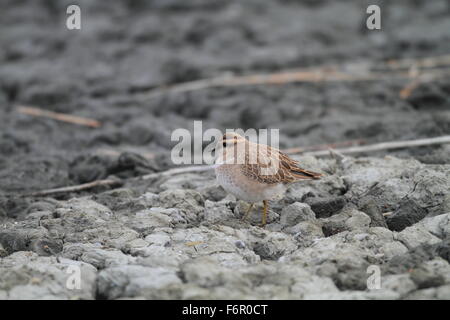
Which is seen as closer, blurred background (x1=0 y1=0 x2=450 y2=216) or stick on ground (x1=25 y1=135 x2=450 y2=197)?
stick on ground (x1=25 y1=135 x2=450 y2=197)

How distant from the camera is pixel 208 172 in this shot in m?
7.54

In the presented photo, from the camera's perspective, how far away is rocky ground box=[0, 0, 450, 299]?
16.3 ft

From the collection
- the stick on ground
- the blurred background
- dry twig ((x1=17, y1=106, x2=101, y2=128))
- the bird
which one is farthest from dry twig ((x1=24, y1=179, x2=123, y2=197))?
dry twig ((x1=17, y1=106, x2=101, y2=128))

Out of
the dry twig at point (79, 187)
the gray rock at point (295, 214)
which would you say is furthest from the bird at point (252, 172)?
the dry twig at point (79, 187)

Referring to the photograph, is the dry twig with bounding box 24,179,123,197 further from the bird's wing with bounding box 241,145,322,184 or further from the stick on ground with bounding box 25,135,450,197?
the bird's wing with bounding box 241,145,322,184

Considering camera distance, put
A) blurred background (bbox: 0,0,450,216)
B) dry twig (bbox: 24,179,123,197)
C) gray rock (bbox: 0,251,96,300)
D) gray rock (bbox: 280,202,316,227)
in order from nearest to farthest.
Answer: gray rock (bbox: 0,251,96,300), gray rock (bbox: 280,202,316,227), dry twig (bbox: 24,179,123,197), blurred background (bbox: 0,0,450,216)

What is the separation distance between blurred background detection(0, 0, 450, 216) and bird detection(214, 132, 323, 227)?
1.70m

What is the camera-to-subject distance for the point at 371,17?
1383 centimetres

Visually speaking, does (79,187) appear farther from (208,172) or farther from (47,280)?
Result: (47,280)

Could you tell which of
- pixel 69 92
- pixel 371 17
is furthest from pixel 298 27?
pixel 69 92

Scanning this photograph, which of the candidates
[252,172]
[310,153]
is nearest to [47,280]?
[252,172]

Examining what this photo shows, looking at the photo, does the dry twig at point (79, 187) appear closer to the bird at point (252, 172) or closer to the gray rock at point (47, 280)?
the bird at point (252, 172)

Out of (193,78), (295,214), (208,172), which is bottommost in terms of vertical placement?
(295,214)

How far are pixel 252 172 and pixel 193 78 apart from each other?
5222mm
